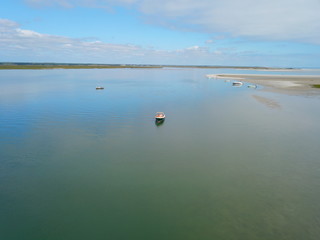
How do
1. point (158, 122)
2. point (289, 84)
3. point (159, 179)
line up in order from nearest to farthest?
point (159, 179), point (158, 122), point (289, 84)

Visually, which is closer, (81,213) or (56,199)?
(81,213)

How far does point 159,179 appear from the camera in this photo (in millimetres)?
22250

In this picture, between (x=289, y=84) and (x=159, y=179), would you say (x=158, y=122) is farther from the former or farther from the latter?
(x=289, y=84)

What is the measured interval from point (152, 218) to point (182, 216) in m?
2.16

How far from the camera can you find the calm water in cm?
1602

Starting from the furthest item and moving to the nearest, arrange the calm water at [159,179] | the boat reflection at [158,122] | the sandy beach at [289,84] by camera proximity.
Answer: the sandy beach at [289,84]
the boat reflection at [158,122]
the calm water at [159,179]

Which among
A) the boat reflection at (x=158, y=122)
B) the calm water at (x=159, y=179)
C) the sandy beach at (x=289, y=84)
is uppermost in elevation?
the calm water at (x=159, y=179)

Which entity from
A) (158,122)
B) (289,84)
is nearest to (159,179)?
(158,122)

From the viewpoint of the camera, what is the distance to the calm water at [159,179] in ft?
52.5

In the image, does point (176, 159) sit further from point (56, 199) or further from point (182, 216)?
point (56, 199)

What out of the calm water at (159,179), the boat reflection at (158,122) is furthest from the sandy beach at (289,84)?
the boat reflection at (158,122)

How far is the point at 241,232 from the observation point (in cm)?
1556

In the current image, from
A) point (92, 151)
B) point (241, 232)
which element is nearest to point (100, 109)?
point (92, 151)

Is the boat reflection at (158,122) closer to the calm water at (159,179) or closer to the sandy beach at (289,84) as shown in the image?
the calm water at (159,179)
